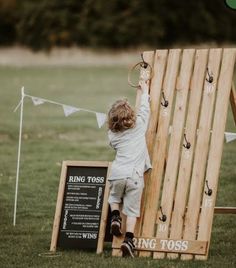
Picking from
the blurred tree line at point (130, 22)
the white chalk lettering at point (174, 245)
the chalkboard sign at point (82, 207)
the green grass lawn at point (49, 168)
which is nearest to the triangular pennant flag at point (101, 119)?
the chalkboard sign at point (82, 207)

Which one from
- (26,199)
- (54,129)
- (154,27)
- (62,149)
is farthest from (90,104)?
(154,27)

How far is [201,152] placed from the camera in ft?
26.6

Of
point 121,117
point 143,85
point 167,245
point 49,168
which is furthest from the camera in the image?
point 49,168

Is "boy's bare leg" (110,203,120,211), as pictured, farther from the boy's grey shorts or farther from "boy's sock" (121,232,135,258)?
"boy's sock" (121,232,135,258)

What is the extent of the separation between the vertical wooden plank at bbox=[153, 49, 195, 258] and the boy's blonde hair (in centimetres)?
59

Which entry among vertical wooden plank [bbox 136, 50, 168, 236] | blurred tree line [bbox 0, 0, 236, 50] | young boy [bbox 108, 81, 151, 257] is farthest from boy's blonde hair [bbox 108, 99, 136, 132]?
blurred tree line [bbox 0, 0, 236, 50]

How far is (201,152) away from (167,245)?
42.1 inches

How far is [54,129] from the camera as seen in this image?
19.3m

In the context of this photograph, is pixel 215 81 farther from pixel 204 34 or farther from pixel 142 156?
pixel 204 34

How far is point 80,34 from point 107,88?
99.4ft

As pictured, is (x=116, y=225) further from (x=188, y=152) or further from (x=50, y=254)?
(x=188, y=152)

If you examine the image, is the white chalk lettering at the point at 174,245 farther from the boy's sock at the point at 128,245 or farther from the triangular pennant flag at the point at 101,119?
the triangular pennant flag at the point at 101,119

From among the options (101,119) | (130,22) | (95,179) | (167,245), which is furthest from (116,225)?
(130,22)

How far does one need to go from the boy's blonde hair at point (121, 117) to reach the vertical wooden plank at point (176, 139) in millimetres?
592
